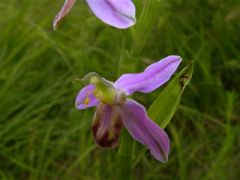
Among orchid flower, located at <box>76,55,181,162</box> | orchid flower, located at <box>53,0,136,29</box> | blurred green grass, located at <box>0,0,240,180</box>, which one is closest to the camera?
orchid flower, located at <box>53,0,136,29</box>

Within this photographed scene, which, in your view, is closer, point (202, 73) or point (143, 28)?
point (143, 28)

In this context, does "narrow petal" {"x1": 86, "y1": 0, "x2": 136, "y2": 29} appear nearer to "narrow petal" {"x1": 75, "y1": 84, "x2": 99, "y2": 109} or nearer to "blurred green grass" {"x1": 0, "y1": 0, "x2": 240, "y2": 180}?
"narrow petal" {"x1": 75, "y1": 84, "x2": 99, "y2": 109}

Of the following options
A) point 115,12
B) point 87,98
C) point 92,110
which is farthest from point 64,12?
point 92,110

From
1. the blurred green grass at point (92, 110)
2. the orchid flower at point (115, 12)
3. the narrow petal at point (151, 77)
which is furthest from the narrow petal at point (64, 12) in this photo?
the blurred green grass at point (92, 110)

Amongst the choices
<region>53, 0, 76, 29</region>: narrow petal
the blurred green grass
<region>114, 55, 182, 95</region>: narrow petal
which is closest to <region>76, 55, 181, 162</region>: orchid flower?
<region>114, 55, 182, 95</region>: narrow petal

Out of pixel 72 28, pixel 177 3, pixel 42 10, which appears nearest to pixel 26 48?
pixel 72 28

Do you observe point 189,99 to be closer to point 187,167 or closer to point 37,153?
point 187,167

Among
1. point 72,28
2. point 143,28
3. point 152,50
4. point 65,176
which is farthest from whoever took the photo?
point 72,28
